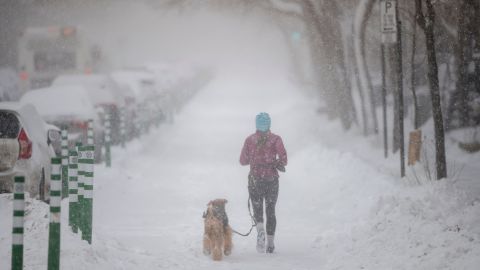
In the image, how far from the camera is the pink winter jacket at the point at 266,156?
8438mm

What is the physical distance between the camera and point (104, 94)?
18.9 metres

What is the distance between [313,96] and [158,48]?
223 feet

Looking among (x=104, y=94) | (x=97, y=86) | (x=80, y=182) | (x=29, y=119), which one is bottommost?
(x=80, y=182)

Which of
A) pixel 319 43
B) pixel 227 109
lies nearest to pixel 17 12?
pixel 227 109

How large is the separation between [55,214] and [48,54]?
2293 cm

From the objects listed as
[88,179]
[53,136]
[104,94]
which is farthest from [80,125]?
[88,179]

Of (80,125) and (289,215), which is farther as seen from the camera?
(80,125)

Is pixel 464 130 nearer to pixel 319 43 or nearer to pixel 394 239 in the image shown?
pixel 319 43

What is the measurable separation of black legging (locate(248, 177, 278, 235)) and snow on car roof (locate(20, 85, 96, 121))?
24.6 ft

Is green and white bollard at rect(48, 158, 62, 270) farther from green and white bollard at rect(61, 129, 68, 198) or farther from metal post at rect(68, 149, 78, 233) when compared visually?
green and white bollard at rect(61, 129, 68, 198)

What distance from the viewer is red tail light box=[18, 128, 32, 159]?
9.20 meters

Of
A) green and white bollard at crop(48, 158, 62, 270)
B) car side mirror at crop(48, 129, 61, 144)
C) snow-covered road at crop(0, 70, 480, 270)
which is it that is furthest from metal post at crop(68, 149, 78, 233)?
car side mirror at crop(48, 129, 61, 144)

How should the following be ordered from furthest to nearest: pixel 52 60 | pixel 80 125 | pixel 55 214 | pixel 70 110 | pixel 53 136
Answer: pixel 52 60, pixel 70 110, pixel 80 125, pixel 53 136, pixel 55 214

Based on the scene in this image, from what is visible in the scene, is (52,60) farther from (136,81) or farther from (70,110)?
(70,110)
